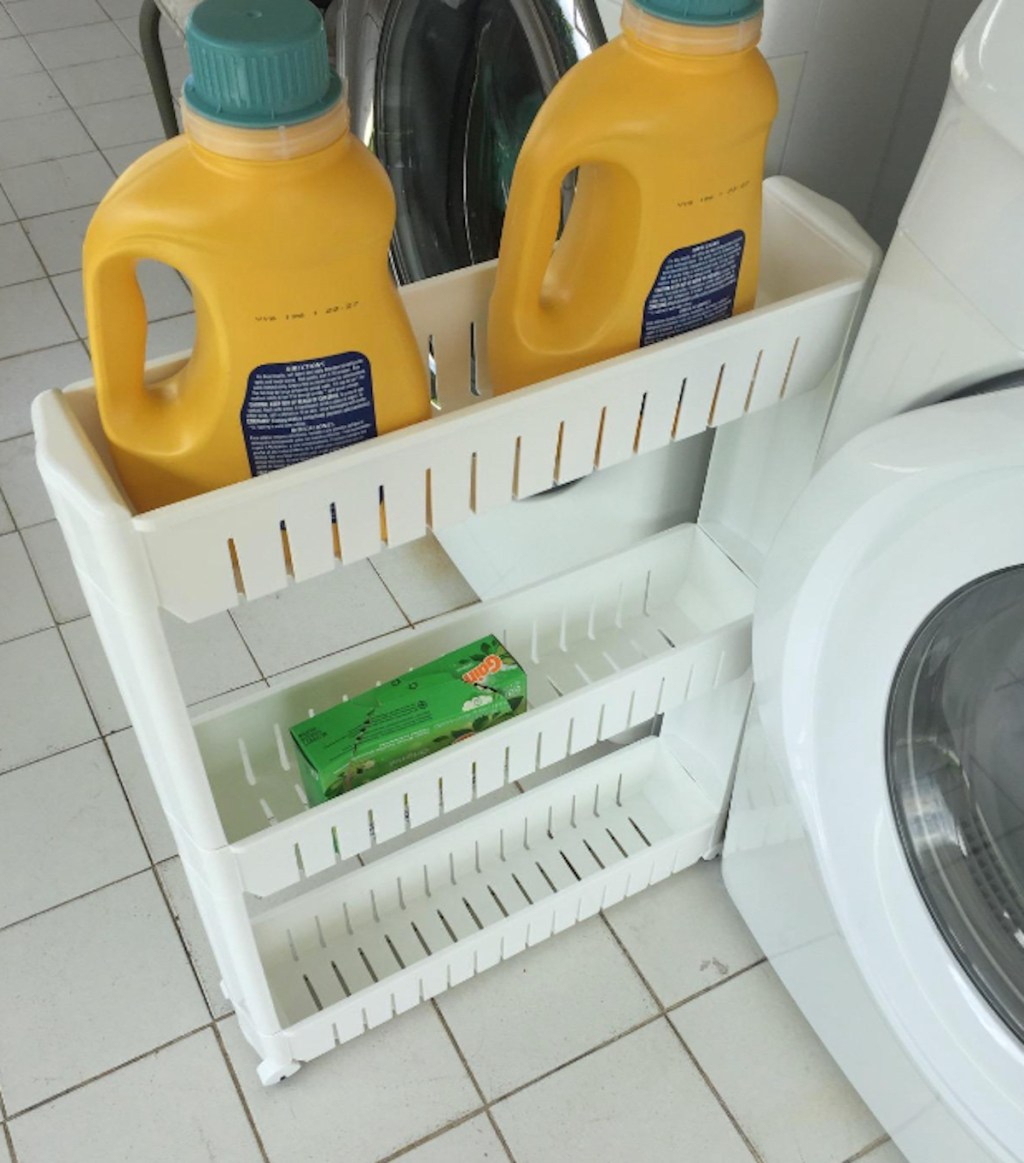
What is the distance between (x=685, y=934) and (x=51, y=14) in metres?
2.80

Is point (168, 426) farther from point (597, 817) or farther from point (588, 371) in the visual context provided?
point (597, 817)

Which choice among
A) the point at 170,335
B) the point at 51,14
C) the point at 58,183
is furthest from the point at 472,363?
the point at 51,14

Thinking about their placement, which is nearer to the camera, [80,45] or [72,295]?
[72,295]

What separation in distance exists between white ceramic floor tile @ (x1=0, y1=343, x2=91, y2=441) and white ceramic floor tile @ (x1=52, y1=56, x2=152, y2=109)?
93cm

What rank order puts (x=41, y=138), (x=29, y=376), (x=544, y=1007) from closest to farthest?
1. (x=544, y=1007)
2. (x=29, y=376)
3. (x=41, y=138)

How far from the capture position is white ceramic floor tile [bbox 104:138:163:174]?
2.39 metres

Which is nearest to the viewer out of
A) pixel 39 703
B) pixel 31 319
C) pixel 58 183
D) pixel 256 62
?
pixel 256 62

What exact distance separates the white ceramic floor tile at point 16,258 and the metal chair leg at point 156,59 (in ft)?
1.71

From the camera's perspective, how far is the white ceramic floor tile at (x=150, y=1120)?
110 centimetres

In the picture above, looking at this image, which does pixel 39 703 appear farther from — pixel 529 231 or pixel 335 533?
pixel 529 231

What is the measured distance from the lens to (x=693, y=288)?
734 mm

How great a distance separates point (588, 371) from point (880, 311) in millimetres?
213

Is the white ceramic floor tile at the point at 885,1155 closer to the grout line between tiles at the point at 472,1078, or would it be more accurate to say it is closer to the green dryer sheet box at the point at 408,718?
the grout line between tiles at the point at 472,1078

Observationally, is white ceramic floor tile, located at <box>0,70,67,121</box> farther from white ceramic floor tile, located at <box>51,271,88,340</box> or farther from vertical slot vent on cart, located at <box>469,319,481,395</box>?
vertical slot vent on cart, located at <box>469,319,481,395</box>
